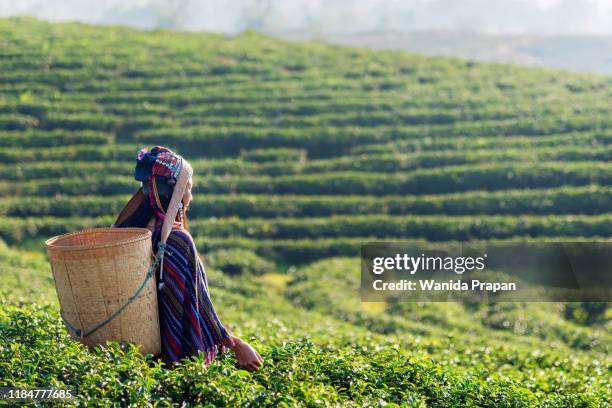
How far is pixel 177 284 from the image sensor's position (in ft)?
13.5

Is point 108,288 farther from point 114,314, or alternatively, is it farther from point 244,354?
point 244,354

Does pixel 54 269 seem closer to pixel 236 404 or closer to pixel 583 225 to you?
pixel 236 404

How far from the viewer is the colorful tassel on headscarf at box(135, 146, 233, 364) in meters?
4.08

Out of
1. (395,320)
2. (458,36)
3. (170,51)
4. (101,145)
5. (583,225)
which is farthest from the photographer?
(458,36)

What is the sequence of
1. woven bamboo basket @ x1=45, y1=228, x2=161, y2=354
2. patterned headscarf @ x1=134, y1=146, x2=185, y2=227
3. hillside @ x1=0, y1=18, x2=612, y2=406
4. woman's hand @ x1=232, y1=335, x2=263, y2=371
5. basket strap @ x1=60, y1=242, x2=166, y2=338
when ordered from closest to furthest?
woven bamboo basket @ x1=45, y1=228, x2=161, y2=354, basket strap @ x1=60, y1=242, x2=166, y2=338, patterned headscarf @ x1=134, y1=146, x2=185, y2=227, woman's hand @ x1=232, y1=335, x2=263, y2=371, hillside @ x1=0, y1=18, x2=612, y2=406

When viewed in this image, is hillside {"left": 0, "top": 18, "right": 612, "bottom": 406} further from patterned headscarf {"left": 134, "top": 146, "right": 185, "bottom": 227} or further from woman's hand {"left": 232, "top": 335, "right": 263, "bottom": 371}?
patterned headscarf {"left": 134, "top": 146, "right": 185, "bottom": 227}

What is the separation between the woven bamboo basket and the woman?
4.6 inches

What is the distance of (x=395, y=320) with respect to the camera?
12312 mm

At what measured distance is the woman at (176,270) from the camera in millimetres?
4062

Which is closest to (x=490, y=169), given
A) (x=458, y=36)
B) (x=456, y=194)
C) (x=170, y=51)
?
(x=456, y=194)

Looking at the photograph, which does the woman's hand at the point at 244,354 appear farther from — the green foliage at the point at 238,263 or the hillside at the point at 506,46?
the hillside at the point at 506,46

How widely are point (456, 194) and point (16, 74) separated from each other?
16913 mm

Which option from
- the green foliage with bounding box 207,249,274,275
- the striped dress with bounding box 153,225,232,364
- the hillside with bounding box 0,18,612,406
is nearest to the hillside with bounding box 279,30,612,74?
the hillside with bounding box 0,18,612,406

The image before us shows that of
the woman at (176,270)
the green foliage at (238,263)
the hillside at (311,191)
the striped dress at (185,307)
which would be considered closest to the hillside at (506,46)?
the hillside at (311,191)
